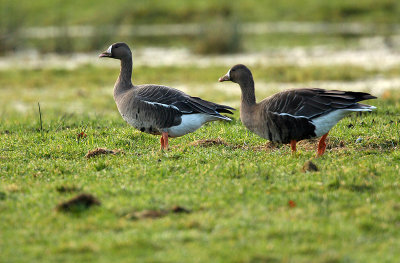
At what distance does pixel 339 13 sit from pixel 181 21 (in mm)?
12941

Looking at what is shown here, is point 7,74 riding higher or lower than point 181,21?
lower

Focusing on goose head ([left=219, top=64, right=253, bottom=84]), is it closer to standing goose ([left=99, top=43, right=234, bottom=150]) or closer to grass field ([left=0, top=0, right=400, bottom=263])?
standing goose ([left=99, top=43, right=234, bottom=150])

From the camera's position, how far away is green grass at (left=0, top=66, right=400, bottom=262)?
6.62 metres

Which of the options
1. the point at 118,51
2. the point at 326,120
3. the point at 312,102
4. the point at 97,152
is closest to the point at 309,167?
the point at 326,120

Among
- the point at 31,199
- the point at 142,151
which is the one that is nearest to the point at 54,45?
the point at 142,151

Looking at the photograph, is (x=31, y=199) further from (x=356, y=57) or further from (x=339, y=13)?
(x=339, y=13)

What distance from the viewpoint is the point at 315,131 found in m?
10.1

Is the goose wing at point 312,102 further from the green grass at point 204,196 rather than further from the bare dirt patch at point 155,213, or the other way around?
the bare dirt patch at point 155,213

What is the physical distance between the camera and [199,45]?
112 feet

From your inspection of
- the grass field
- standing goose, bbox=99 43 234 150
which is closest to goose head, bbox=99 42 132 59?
standing goose, bbox=99 43 234 150

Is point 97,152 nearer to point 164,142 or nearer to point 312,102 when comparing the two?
point 164,142

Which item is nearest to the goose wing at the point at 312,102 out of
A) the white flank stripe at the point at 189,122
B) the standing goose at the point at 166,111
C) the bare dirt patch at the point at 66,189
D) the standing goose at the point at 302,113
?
the standing goose at the point at 302,113

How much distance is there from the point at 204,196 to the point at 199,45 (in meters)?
26.5

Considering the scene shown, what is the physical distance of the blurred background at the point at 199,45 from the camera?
24641 mm
